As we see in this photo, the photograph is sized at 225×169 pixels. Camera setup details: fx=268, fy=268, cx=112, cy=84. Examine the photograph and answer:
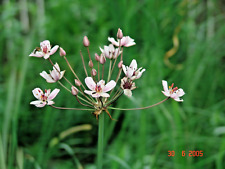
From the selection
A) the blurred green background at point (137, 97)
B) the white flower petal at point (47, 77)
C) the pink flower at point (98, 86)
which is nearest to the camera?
the pink flower at point (98, 86)

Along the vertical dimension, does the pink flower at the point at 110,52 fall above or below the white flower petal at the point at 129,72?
above

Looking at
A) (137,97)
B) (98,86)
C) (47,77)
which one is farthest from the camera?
(137,97)

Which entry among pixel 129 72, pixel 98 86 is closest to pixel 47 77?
pixel 98 86

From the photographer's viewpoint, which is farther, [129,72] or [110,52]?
[110,52]

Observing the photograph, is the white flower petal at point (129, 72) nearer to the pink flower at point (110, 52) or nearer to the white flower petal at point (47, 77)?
the pink flower at point (110, 52)

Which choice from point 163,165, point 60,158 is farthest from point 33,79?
point 163,165

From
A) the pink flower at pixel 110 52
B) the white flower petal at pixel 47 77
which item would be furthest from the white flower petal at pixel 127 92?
the white flower petal at pixel 47 77

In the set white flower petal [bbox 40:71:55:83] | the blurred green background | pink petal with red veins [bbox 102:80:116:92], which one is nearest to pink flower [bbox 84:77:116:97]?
pink petal with red veins [bbox 102:80:116:92]

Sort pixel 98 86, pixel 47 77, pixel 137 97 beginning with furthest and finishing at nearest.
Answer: pixel 137 97, pixel 47 77, pixel 98 86

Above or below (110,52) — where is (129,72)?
below

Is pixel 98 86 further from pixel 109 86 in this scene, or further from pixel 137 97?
pixel 137 97

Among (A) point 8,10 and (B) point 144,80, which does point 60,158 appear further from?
(A) point 8,10
